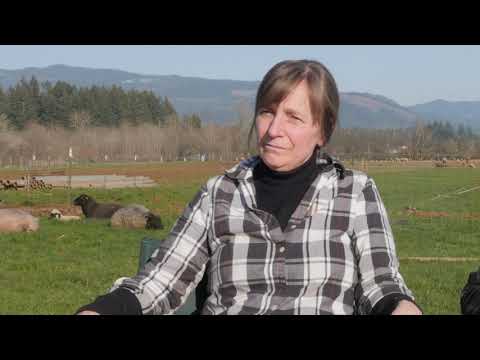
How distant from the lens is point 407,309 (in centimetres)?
175

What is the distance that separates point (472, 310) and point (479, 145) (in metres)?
46.5

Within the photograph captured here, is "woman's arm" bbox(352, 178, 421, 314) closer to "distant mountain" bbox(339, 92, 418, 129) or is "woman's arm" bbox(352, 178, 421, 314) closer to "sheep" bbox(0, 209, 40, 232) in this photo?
"sheep" bbox(0, 209, 40, 232)

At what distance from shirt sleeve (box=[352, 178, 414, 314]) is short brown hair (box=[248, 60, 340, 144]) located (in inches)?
10.5

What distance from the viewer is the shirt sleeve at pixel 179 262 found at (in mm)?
2008

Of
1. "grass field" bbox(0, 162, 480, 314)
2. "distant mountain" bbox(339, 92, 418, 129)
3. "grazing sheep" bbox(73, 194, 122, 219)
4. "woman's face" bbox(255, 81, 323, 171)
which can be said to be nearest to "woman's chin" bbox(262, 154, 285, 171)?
"woman's face" bbox(255, 81, 323, 171)

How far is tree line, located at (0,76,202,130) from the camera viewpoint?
109 feet

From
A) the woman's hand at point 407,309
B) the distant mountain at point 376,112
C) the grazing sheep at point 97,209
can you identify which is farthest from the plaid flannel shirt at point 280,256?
the distant mountain at point 376,112

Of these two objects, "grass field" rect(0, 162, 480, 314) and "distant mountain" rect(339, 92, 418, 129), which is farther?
"distant mountain" rect(339, 92, 418, 129)

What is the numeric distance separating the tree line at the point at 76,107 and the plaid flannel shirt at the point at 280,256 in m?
30.6

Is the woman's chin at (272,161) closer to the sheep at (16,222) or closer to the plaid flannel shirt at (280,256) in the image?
the plaid flannel shirt at (280,256)

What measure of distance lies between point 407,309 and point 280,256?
1.30ft

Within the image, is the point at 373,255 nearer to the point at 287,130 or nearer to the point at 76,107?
the point at 287,130

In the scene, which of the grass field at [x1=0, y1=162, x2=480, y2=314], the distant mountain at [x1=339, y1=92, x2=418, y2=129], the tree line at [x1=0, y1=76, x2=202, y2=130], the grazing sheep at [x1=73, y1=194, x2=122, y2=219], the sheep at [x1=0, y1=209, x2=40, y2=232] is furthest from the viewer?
the distant mountain at [x1=339, y1=92, x2=418, y2=129]

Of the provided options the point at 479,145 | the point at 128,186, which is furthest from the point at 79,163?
the point at 479,145
